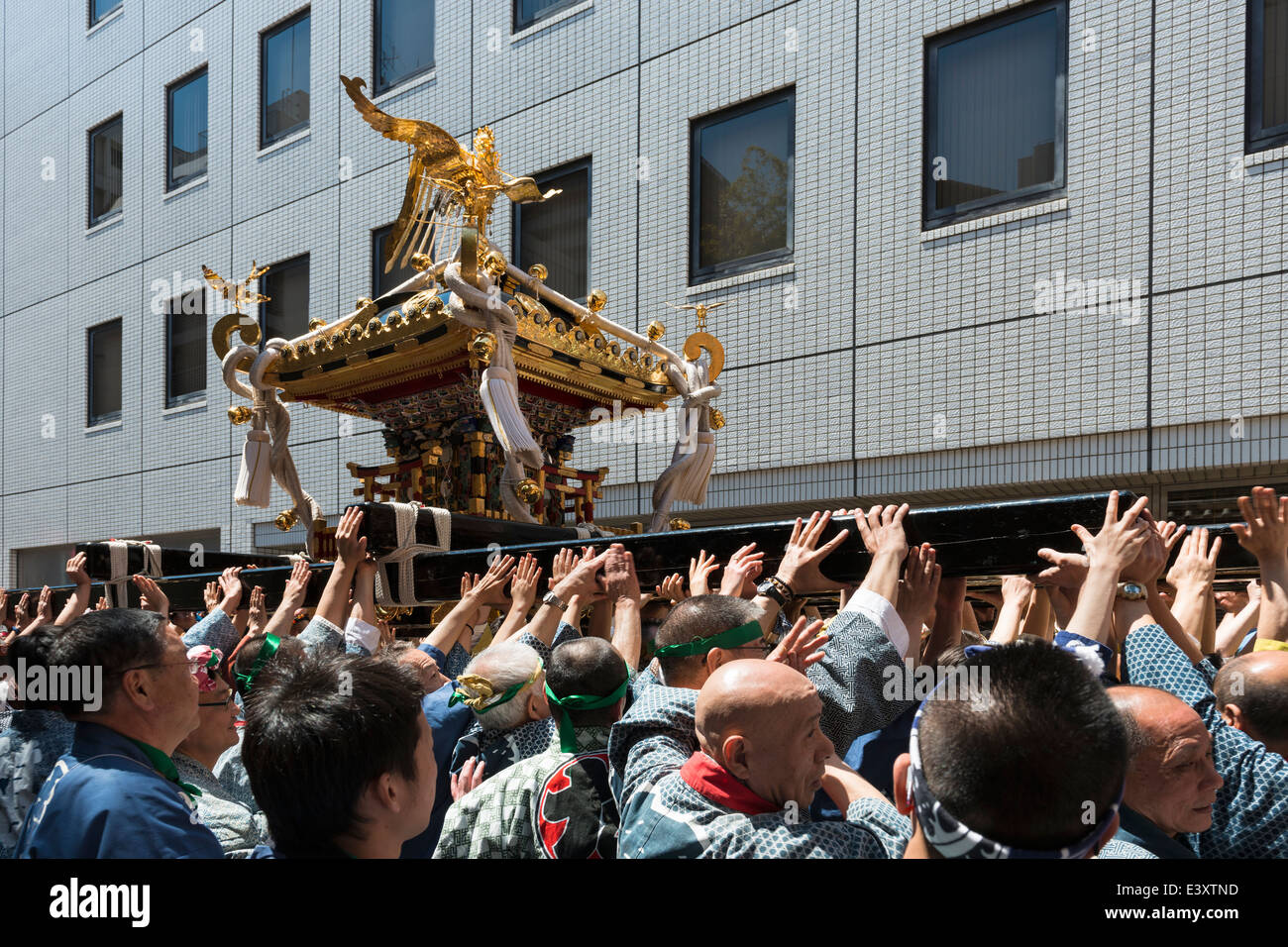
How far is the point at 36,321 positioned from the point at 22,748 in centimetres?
1432

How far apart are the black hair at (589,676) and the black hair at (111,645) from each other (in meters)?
0.92

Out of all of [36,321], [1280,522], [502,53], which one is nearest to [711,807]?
[1280,522]

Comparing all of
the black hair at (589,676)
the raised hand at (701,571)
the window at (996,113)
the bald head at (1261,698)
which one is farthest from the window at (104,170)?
the bald head at (1261,698)

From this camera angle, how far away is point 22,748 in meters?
2.94

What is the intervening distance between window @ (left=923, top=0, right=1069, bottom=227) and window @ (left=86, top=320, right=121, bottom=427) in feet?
35.4

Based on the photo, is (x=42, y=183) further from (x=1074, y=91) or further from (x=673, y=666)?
(x=673, y=666)

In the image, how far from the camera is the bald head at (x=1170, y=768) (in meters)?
2.04

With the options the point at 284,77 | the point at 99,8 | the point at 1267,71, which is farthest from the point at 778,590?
the point at 99,8

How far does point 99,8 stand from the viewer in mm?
15289

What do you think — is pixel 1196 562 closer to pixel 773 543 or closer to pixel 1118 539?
pixel 1118 539

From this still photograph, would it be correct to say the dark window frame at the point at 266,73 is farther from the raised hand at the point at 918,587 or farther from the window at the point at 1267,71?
the raised hand at the point at 918,587

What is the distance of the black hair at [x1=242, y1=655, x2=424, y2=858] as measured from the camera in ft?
5.80

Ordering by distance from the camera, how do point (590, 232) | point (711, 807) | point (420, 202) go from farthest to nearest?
point (590, 232) → point (420, 202) → point (711, 807)

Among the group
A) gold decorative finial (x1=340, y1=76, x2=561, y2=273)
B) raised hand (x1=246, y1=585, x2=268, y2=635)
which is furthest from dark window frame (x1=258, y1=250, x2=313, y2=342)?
raised hand (x1=246, y1=585, x2=268, y2=635)
